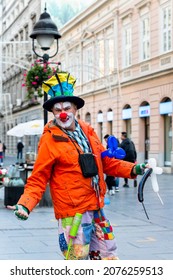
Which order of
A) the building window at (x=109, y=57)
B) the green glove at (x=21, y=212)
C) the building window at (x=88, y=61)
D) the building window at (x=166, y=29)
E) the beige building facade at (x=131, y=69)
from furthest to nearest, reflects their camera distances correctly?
the building window at (x=88, y=61), the building window at (x=109, y=57), the beige building facade at (x=131, y=69), the building window at (x=166, y=29), the green glove at (x=21, y=212)

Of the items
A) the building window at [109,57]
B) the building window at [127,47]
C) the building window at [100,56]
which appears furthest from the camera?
the building window at [100,56]

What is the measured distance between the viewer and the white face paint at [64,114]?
473 centimetres

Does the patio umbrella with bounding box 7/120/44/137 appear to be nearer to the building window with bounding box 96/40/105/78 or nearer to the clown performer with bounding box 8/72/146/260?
the building window with bounding box 96/40/105/78

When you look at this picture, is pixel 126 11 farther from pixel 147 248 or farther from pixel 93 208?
pixel 93 208

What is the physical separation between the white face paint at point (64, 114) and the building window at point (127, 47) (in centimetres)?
2759

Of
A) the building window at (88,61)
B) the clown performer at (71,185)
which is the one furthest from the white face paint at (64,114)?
the building window at (88,61)

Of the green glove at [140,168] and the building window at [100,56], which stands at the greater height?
the building window at [100,56]

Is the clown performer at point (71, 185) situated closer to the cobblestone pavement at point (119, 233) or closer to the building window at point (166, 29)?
the cobblestone pavement at point (119, 233)

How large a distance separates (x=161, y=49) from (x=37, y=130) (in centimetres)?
685

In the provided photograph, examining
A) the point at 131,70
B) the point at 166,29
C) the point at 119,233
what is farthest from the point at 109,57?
the point at 119,233

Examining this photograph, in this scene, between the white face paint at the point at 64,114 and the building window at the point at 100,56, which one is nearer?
the white face paint at the point at 64,114

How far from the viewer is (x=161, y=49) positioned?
92.5 feet
